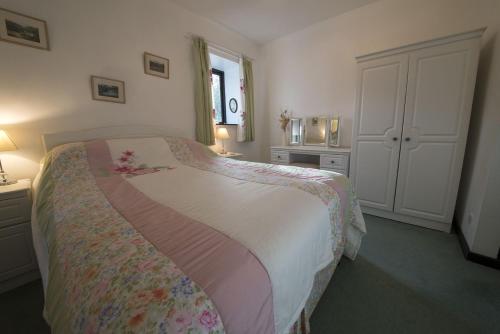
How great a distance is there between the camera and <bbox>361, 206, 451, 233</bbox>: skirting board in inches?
82.9

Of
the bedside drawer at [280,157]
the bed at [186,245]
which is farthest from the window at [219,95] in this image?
the bed at [186,245]

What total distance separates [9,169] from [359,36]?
3999 mm

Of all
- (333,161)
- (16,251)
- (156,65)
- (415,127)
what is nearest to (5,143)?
(16,251)

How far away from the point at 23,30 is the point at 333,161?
3.29 meters

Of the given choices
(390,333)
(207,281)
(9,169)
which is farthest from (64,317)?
(9,169)

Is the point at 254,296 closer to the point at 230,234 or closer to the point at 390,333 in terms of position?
the point at 230,234

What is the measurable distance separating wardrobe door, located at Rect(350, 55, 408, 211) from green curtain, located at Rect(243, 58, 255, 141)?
1671 mm

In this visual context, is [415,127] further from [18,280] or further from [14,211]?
[18,280]

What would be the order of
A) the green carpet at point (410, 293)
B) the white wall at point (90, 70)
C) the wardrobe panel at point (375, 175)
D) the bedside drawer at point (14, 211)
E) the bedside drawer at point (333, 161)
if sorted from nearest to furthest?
the green carpet at point (410, 293)
the bedside drawer at point (14, 211)
the white wall at point (90, 70)
the wardrobe panel at point (375, 175)
the bedside drawer at point (333, 161)

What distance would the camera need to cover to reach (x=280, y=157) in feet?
10.7

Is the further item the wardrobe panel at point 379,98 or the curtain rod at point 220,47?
the curtain rod at point 220,47

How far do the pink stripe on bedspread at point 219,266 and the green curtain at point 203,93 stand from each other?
2064 mm

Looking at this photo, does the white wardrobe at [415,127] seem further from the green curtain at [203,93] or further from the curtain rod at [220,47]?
the green curtain at [203,93]

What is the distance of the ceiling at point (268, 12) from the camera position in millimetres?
2504
